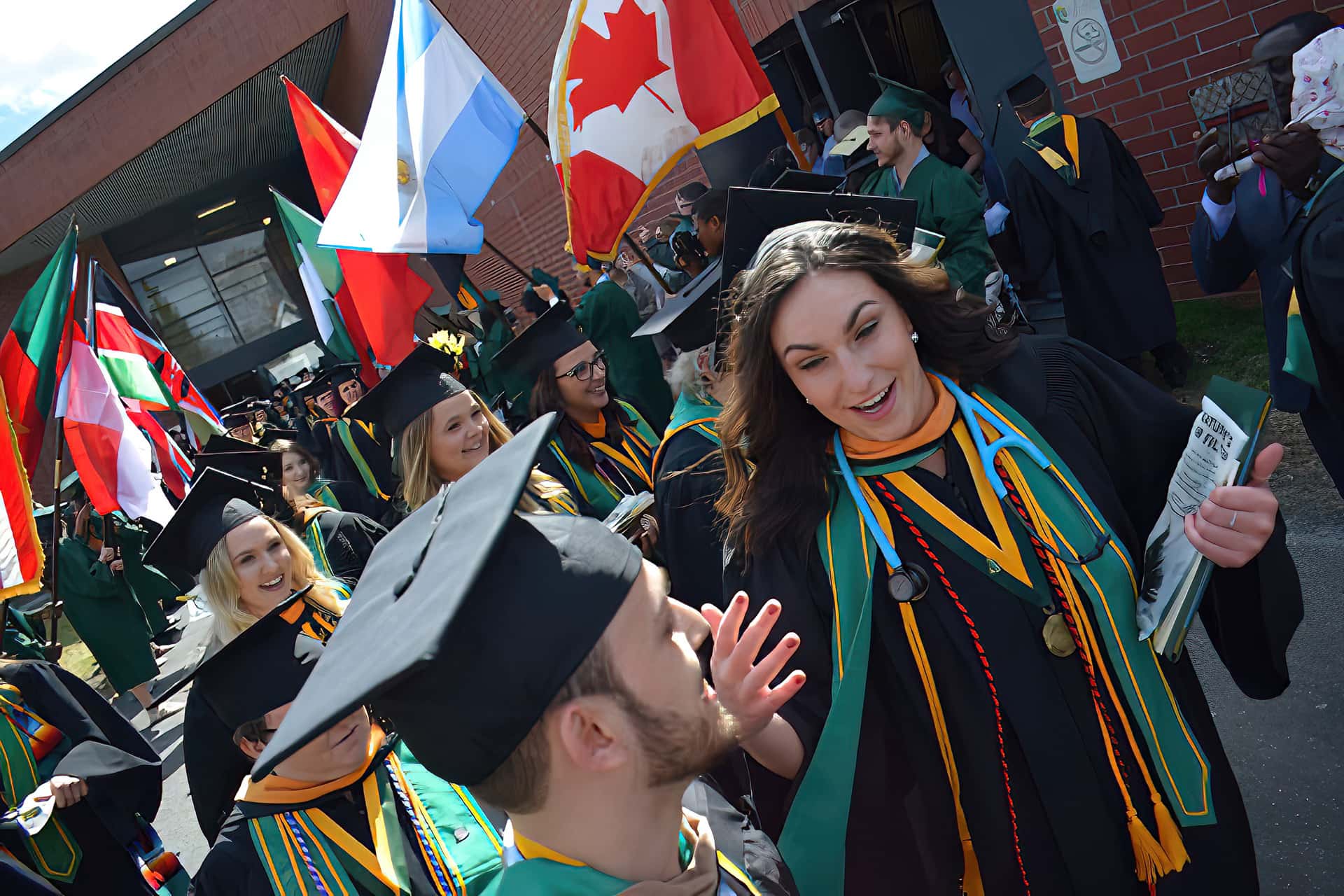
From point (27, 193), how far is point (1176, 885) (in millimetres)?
20981

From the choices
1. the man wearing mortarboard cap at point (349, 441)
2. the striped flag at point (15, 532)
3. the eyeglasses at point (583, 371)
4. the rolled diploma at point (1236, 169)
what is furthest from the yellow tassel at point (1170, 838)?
the man wearing mortarboard cap at point (349, 441)

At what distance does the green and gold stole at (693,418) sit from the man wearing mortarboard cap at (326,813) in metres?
1.47

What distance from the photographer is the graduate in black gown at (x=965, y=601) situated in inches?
76.5

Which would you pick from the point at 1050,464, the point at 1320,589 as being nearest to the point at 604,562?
the point at 1050,464

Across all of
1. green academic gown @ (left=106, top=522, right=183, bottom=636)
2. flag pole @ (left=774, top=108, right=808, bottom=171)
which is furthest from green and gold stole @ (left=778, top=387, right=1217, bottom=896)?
green academic gown @ (left=106, top=522, right=183, bottom=636)

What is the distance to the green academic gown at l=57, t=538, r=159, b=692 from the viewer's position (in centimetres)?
888

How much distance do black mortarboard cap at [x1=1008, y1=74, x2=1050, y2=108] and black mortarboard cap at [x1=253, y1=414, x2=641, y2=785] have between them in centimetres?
496

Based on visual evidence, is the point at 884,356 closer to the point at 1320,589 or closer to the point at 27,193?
the point at 1320,589

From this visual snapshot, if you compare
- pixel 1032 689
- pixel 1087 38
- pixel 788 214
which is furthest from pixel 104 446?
pixel 1087 38

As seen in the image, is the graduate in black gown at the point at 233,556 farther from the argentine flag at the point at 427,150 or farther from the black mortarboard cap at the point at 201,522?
the argentine flag at the point at 427,150

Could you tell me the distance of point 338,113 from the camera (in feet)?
62.4

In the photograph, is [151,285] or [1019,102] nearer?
[1019,102]

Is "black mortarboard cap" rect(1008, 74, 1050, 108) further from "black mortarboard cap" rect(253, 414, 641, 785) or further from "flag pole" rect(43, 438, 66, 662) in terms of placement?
"flag pole" rect(43, 438, 66, 662)

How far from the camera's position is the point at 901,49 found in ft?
31.1
